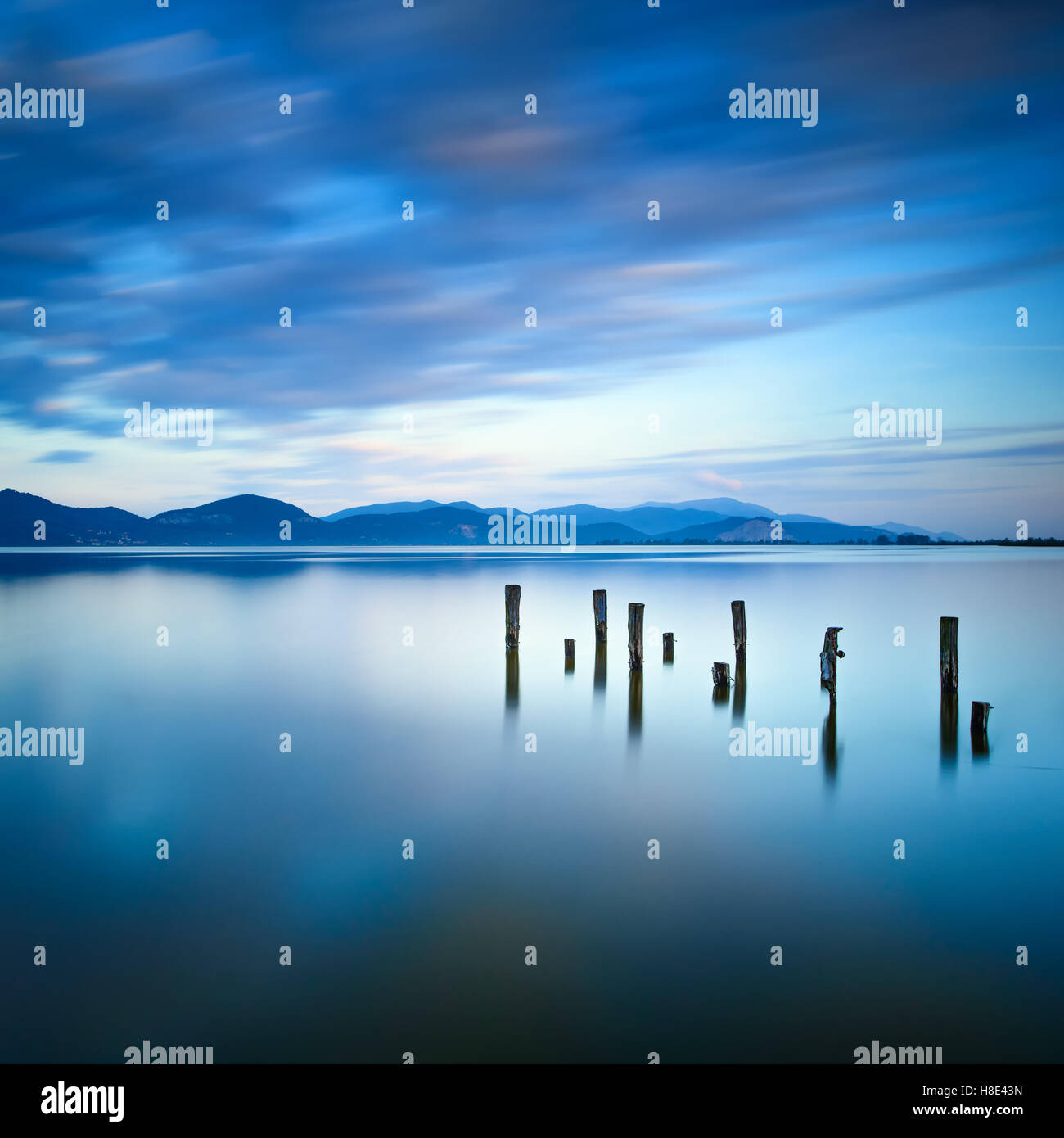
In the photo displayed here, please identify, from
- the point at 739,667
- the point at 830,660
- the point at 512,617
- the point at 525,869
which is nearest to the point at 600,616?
the point at 512,617

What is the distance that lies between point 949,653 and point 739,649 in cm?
511

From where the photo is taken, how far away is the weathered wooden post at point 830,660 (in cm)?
1622

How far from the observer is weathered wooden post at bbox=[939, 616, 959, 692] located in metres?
15.9

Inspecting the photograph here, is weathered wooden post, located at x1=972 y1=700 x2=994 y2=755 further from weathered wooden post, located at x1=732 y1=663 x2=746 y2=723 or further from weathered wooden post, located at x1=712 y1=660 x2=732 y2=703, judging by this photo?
weathered wooden post, located at x1=712 y1=660 x2=732 y2=703

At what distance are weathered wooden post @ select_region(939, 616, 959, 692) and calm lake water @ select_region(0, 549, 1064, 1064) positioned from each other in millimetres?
764

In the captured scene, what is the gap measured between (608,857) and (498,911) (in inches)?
70.3

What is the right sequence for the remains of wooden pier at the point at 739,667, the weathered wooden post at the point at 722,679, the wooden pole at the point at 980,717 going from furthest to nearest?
the weathered wooden post at the point at 722,679
the remains of wooden pier at the point at 739,667
the wooden pole at the point at 980,717

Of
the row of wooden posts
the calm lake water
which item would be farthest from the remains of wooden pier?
the calm lake water

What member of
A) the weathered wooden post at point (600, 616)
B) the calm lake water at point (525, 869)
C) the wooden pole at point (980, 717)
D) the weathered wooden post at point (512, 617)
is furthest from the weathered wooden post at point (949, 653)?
the weathered wooden post at point (512, 617)

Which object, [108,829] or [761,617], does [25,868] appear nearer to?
[108,829]

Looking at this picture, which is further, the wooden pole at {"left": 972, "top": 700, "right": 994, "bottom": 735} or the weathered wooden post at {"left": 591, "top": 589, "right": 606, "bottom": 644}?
the weathered wooden post at {"left": 591, "top": 589, "right": 606, "bottom": 644}

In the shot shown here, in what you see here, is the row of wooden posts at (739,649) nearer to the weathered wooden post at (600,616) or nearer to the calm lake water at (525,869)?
the weathered wooden post at (600,616)

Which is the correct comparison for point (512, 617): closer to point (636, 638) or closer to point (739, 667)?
point (636, 638)
